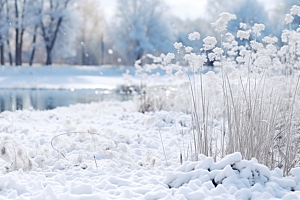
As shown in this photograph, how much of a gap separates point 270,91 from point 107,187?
6.58 feet

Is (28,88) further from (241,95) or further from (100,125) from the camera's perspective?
(241,95)

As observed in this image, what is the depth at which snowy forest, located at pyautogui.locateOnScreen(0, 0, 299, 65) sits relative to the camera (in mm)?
27891

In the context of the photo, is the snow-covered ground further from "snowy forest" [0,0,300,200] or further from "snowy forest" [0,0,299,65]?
"snowy forest" [0,0,299,65]

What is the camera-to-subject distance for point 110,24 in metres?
33.4

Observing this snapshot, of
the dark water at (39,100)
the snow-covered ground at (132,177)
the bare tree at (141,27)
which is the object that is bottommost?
the dark water at (39,100)

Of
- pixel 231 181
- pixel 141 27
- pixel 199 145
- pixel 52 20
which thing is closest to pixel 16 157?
pixel 199 145

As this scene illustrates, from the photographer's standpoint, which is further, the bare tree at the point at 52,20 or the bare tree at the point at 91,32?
the bare tree at the point at 91,32

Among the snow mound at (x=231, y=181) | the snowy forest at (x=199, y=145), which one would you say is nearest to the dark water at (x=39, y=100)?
the snowy forest at (x=199, y=145)

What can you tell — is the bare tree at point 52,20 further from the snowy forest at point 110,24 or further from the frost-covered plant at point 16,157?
the frost-covered plant at point 16,157

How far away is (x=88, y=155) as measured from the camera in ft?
13.5

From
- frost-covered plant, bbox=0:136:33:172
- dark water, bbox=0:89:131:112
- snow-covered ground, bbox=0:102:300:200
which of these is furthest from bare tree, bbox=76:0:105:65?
frost-covered plant, bbox=0:136:33:172

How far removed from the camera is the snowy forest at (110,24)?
27891 mm

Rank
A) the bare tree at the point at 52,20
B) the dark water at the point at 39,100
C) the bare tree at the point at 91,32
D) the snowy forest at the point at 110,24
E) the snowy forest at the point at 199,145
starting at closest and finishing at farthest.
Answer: the snowy forest at the point at 199,145
the dark water at the point at 39,100
the snowy forest at the point at 110,24
the bare tree at the point at 52,20
the bare tree at the point at 91,32

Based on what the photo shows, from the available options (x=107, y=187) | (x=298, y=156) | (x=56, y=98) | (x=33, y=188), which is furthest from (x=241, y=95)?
(x=56, y=98)
